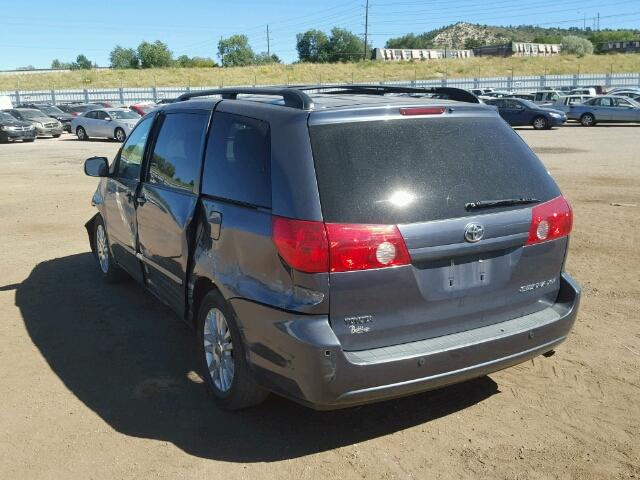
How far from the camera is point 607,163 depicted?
16.3m

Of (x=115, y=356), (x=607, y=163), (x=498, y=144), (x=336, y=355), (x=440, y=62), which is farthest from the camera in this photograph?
(x=440, y=62)

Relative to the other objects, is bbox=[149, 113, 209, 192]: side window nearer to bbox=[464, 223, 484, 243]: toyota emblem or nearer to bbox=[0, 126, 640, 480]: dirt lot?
bbox=[0, 126, 640, 480]: dirt lot

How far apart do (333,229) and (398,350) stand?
0.71m

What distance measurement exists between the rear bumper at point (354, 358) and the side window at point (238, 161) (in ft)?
2.06

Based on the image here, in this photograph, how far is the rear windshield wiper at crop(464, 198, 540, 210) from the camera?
345 centimetres

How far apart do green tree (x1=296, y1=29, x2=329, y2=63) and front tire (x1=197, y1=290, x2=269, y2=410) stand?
127991 millimetres

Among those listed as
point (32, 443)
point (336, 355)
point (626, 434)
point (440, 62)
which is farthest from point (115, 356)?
point (440, 62)

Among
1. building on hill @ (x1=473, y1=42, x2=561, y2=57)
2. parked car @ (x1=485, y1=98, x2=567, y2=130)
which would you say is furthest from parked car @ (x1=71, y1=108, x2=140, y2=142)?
building on hill @ (x1=473, y1=42, x2=561, y2=57)

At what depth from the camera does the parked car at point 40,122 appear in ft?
102

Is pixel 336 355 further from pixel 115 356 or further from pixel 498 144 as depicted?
pixel 115 356

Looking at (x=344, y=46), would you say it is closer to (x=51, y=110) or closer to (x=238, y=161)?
(x=51, y=110)

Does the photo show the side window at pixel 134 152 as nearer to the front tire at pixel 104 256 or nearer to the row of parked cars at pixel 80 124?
the front tire at pixel 104 256

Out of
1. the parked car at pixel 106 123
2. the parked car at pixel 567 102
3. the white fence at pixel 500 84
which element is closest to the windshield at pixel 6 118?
the parked car at pixel 106 123

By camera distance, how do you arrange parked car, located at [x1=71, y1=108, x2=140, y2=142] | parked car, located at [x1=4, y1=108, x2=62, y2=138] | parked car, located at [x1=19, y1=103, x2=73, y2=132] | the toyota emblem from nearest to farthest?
the toyota emblem < parked car, located at [x1=71, y1=108, x2=140, y2=142] < parked car, located at [x1=4, y1=108, x2=62, y2=138] < parked car, located at [x1=19, y1=103, x2=73, y2=132]
